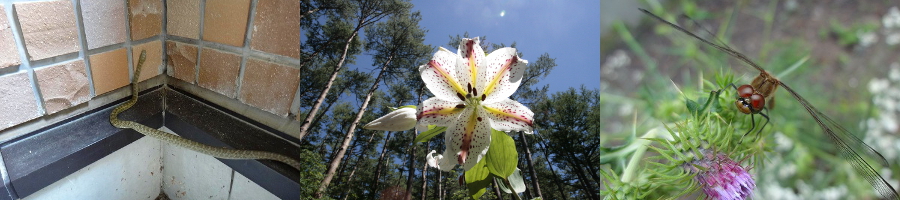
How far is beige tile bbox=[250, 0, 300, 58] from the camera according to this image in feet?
2.07

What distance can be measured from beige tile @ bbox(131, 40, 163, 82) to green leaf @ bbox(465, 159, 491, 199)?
20.2 inches

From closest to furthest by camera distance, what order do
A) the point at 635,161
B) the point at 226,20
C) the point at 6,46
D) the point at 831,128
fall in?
the point at 6,46, the point at 226,20, the point at 635,161, the point at 831,128

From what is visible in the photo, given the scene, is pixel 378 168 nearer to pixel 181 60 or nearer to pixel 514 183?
pixel 514 183

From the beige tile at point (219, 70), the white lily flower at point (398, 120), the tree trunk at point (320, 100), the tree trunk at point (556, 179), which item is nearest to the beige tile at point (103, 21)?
the beige tile at point (219, 70)

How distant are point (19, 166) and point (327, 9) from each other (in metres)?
0.43

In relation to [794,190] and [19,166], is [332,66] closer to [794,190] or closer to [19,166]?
[19,166]

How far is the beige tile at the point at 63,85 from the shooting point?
606mm

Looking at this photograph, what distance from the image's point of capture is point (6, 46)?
55 centimetres

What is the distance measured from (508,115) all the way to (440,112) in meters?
0.08

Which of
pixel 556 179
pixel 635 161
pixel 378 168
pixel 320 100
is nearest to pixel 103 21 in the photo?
pixel 320 100

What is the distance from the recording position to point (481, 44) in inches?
24.5

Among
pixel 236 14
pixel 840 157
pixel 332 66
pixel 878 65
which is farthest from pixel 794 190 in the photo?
pixel 236 14

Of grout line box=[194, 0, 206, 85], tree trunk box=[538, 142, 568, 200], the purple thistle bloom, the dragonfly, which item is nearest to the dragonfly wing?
the dragonfly

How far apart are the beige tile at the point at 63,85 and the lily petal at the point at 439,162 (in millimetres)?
488
